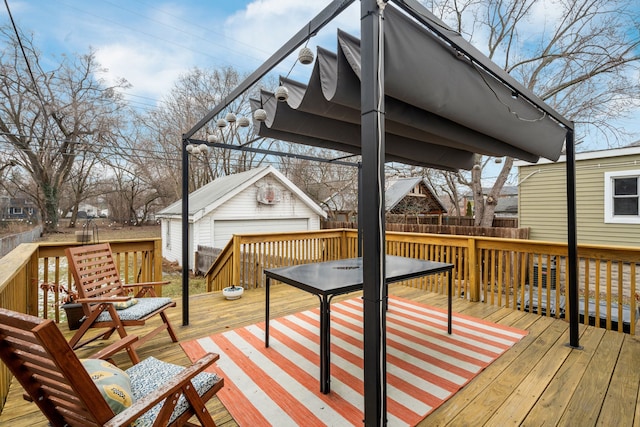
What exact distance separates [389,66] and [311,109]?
0.94 metres

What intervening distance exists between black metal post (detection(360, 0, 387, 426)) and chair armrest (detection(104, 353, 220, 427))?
78cm

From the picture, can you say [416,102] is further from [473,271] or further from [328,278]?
[473,271]

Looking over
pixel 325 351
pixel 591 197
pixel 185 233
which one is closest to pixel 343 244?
pixel 185 233

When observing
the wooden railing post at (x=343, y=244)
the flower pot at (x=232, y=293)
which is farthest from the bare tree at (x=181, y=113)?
the flower pot at (x=232, y=293)

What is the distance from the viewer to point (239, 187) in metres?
11.0

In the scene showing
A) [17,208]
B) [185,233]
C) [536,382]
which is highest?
[17,208]

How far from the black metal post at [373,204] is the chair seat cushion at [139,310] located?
2185 millimetres

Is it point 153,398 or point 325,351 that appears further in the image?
point 325,351

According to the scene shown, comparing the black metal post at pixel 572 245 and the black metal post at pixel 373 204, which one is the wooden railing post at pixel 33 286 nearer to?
the black metal post at pixel 373 204

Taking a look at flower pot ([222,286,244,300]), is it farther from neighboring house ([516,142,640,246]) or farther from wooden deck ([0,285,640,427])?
neighboring house ([516,142,640,246])

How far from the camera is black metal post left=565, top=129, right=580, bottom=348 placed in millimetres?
2934

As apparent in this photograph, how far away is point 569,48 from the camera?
9.30 m

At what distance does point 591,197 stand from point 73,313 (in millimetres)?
11733

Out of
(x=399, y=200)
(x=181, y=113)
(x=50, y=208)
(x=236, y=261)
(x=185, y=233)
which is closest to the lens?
(x=185, y=233)
